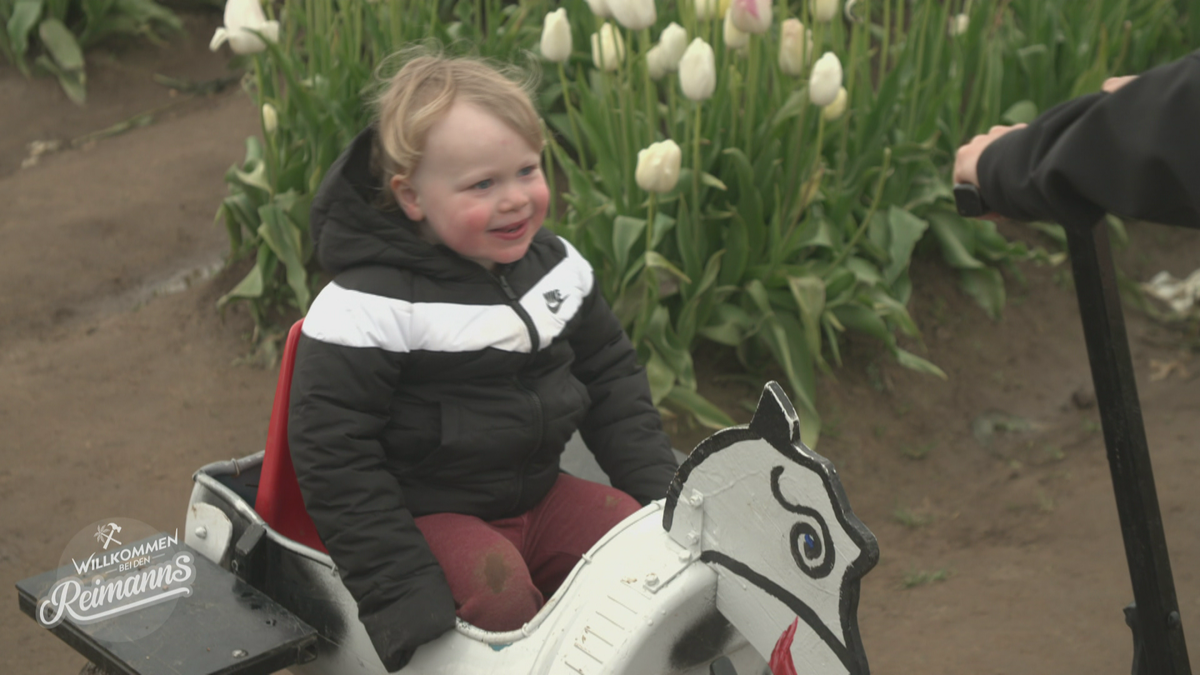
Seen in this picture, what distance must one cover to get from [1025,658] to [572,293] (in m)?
1.33

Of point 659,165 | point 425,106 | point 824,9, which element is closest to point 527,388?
point 425,106

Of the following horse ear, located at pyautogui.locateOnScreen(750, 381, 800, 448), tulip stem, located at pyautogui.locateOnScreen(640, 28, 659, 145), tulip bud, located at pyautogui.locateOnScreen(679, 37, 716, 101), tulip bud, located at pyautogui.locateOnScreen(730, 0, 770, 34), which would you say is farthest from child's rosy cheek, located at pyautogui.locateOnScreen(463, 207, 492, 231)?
tulip stem, located at pyautogui.locateOnScreen(640, 28, 659, 145)

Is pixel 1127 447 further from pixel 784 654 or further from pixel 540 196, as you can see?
pixel 540 196

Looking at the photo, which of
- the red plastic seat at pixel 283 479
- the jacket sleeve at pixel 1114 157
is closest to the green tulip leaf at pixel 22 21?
the red plastic seat at pixel 283 479

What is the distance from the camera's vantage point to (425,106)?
→ 5.86ft

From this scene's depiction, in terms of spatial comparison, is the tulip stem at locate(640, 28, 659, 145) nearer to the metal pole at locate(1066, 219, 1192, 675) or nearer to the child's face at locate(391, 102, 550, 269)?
the child's face at locate(391, 102, 550, 269)

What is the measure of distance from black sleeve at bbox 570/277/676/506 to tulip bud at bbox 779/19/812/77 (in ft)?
4.31

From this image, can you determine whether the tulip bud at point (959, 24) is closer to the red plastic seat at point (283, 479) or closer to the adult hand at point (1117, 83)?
→ the adult hand at point (1117, 83)

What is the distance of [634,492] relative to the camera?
80.4 inches

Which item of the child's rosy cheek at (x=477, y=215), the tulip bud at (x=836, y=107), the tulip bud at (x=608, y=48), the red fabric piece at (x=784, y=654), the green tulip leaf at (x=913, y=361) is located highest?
the child's rosy cheek at (x=477, y=215)

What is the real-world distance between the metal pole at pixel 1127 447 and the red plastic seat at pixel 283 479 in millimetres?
1164

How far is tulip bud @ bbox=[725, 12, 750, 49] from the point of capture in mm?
2963

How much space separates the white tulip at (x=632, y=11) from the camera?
2.82 metres

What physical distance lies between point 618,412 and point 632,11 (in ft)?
3.95
